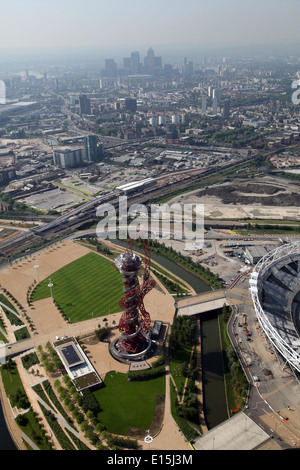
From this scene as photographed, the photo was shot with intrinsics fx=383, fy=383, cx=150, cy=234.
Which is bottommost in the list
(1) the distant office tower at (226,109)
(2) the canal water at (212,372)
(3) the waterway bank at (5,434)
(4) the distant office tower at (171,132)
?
(2) the canal water at (212,372)

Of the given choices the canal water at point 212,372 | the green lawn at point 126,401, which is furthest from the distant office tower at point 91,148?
the green lawn at point 126,401

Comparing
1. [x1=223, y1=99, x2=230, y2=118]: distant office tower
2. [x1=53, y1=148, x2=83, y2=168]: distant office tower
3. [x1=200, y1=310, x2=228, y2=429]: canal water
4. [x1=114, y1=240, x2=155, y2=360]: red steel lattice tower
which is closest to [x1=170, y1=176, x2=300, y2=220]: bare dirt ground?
[x1=200, y1=310, x2=228, y2=429]: canal water

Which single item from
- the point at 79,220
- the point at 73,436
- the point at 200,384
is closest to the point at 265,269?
the point at 200,384

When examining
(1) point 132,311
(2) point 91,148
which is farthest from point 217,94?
(1) point 132,311

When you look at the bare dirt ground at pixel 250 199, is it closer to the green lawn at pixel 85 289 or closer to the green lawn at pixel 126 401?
the green lawn at pixel 85 289

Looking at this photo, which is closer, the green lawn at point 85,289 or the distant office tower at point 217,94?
the green lawn at point 85,289

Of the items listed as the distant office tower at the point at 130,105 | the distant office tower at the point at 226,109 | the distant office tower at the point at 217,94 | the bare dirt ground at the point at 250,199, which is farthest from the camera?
the distant office tower at the point at 217,94

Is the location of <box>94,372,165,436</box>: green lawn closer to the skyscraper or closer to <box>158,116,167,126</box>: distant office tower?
the skyscraper

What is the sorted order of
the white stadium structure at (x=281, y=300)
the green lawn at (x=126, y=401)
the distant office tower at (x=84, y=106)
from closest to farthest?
the green lawn at (x=126, y=401)
the white stadium structure at (x=281, y=300)
the distant office tower at (x=84, y=106)
